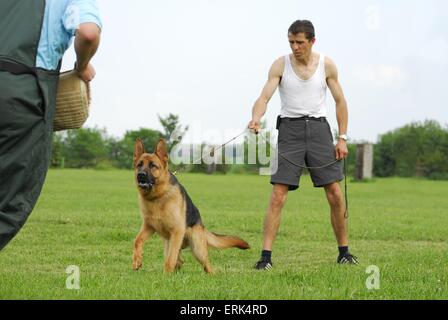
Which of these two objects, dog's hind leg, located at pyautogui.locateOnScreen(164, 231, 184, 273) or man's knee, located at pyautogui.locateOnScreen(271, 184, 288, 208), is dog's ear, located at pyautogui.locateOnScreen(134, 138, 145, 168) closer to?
dog's hind leg, located at pyautogui.locateOnScreen(164, 231, 184, 273)

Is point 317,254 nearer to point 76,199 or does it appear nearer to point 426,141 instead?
point 76,199

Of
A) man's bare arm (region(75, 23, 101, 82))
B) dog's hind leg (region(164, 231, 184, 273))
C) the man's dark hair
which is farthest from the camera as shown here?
the man's dark hair

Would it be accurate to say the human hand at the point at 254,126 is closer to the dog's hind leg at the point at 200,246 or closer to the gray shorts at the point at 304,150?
the gray shorts at the point at 304,150

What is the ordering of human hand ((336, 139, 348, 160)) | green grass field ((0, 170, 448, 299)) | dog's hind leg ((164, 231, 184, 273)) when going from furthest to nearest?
1. human hand ((336, 139, 348, 160))
2. dog's hind leg ((164, 231, 184, 273))
3. green grass field ((0, 170, 448, 299))

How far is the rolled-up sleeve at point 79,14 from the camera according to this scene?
4.52 metres

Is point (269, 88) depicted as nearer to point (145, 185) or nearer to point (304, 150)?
point (304, 150)

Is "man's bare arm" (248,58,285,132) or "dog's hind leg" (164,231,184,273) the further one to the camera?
"man's bare arm" (248,58,285,132)

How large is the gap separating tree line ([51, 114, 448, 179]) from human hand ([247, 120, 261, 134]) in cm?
3883

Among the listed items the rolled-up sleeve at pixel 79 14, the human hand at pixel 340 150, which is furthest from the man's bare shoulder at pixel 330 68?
the rolled-up sleeve at pixel 79 14

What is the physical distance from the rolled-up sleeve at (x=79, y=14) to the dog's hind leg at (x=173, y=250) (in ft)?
11.2

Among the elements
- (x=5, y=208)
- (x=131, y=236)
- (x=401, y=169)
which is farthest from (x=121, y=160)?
(x=5, y=208)

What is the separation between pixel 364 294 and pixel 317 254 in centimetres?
415

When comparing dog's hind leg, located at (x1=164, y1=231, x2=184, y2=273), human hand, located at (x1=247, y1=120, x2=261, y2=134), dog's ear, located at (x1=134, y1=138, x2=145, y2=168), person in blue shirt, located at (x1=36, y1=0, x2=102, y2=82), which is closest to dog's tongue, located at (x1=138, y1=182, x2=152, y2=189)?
dog's ear, located at (x1=134, y1=138, x2=145, y2=168)

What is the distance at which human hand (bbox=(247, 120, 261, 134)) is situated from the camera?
25.1ft
